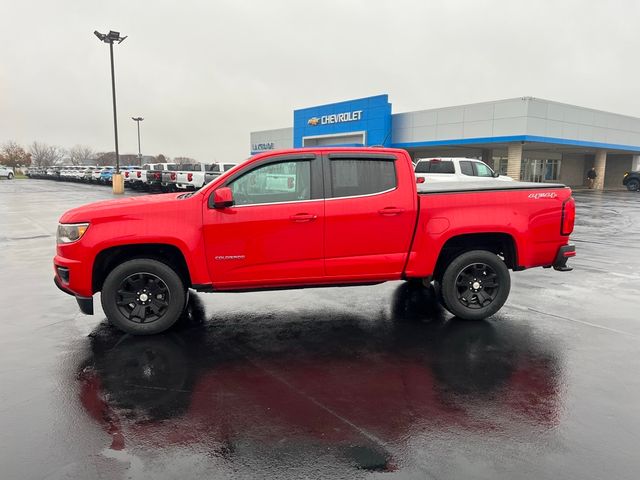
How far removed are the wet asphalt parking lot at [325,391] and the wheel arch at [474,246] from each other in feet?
2.20

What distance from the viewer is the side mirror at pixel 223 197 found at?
4801mm

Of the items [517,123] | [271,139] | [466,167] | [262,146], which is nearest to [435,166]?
[466,167]

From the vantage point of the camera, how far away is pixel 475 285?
221 inches

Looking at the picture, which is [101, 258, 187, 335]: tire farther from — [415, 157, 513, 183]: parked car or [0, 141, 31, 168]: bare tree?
[0, 141, 31, 168]: bare tree

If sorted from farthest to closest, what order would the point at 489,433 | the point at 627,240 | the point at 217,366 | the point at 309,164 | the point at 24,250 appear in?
the point at 627,240 < the point at 24,250 < the point at 309,164 < the point at 217,366 < the point at 489,433

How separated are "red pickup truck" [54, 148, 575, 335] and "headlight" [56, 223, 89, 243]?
0.03ft

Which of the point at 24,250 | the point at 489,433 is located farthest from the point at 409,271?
the point at 24,250

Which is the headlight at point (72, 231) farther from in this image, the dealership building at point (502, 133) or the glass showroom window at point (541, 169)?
the glass showroom window at point (541, 169)

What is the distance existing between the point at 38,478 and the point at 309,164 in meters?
3.70

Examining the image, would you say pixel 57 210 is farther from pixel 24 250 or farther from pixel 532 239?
pixel 532 239

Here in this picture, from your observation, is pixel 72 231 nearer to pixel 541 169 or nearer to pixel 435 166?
pixel 435 166

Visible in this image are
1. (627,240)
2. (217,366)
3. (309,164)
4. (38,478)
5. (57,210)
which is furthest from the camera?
(57,210)

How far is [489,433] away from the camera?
10.8 feet

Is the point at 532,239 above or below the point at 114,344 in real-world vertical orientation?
above
